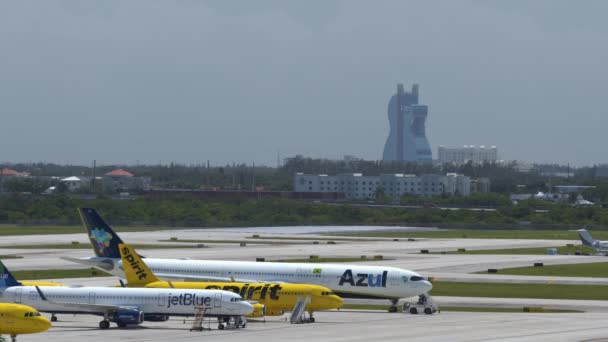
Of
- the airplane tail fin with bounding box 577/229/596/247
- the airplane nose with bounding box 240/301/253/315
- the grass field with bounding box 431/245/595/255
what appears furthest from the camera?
the grass field with bounding box 431/245/595/255

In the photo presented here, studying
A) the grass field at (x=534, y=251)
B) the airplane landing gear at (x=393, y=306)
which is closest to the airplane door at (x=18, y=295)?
the airplane landing gear at (x=393, y=306)

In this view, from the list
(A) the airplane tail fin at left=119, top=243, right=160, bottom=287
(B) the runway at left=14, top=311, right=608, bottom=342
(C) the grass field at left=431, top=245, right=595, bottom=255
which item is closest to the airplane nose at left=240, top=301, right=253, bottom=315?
(B) the runway at left=14, top=311, right=608, bottom=342

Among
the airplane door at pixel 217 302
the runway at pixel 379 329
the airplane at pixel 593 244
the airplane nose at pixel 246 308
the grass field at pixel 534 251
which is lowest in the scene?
the runway at pixel 379 329

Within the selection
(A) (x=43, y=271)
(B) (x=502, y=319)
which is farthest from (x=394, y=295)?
(A) (x=43, y=271)

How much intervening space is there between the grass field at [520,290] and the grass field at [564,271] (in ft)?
42.8

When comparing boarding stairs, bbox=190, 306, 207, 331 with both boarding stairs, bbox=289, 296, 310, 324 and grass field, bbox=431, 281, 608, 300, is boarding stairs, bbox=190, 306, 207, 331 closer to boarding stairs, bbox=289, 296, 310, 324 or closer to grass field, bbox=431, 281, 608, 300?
boarding stairs, bbox=289, 296, 310, 324

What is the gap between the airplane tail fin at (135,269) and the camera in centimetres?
9031

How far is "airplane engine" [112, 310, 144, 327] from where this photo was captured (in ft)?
259

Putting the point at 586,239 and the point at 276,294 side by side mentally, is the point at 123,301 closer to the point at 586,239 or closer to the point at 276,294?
the point at 276,294

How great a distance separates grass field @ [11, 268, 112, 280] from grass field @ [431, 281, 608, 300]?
3110 centimetres

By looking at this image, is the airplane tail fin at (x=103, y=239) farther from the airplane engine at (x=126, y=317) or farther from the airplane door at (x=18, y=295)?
the airplane engine at (x=126, y=317)

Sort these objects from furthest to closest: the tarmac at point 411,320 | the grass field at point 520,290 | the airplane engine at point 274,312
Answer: the grass field at point 520,290, the airplane engine at point 274,312, the tarmac at point 411,320

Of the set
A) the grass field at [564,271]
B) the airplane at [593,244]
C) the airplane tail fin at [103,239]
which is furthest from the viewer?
the airplane at [593,244]

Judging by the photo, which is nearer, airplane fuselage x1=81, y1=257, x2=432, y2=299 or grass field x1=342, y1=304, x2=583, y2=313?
airplane fuselage x1=81, y1=257, x2=432, y2=299
